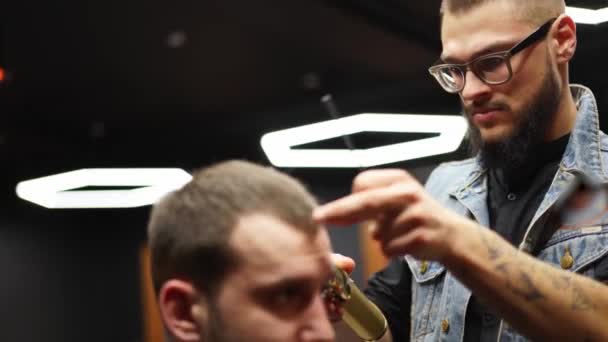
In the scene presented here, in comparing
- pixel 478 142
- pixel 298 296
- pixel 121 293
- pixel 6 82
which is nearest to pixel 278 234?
pixel 298 296

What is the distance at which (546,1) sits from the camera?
1.86 meters

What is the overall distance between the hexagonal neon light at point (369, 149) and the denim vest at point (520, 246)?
3.68 feet

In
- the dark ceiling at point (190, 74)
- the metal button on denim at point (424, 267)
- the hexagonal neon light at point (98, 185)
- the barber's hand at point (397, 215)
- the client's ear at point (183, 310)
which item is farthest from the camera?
the hexagonal neon light at point (98, 185)

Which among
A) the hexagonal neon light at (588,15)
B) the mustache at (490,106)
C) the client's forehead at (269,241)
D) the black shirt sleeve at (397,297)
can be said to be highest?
the hexagonal neon light at (588,15)

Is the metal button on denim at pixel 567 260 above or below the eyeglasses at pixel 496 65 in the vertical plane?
below

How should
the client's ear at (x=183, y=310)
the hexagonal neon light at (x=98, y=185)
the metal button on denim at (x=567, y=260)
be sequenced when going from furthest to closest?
the hexagonal neon light at (x=98, y=185), the metal button on denim at (x=567, y=260), the client's ear at (x=183, y=310)

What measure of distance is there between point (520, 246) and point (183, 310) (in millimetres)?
804

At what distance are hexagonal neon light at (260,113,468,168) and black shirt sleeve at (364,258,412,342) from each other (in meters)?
1.04

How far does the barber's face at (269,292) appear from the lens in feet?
4.08

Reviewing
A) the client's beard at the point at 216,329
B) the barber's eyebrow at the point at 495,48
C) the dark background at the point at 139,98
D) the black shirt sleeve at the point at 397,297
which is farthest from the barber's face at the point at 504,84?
the dark background at the point at 139,98

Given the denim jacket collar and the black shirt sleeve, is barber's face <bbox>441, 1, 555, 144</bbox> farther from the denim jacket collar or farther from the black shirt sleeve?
the black shirt sleeve

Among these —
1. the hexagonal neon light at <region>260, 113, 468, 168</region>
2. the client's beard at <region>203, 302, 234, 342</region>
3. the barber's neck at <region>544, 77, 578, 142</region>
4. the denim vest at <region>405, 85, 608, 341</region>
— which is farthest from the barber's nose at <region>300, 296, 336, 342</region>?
the hexagonal neon light at <region>260, 113, 468, 168</region>

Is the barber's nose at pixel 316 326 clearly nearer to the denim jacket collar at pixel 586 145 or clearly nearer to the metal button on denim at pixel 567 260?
the metal button on denim at pixel 567 260

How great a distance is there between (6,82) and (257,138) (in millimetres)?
2060
